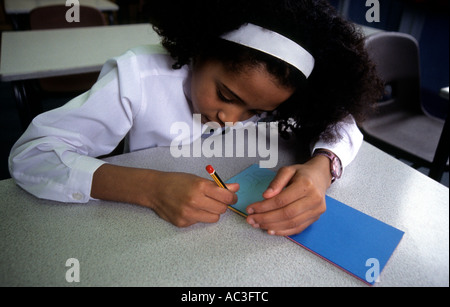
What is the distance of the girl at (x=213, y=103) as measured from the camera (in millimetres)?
579

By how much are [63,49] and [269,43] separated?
1183 millimetres

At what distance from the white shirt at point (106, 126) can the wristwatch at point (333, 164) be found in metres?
0.01

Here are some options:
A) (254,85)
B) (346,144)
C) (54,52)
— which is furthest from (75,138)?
(54,52)

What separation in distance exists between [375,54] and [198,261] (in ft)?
4.04

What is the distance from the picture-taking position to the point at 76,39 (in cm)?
162

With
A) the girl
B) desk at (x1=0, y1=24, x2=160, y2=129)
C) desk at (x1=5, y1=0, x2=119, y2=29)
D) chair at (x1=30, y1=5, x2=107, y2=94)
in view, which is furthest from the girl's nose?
desk at (x1=5, y1=0, x2=119, y2=29)

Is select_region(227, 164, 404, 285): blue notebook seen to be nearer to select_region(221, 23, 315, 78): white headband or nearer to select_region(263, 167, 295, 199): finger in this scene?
select_region(263, 167, 295, 199): finger

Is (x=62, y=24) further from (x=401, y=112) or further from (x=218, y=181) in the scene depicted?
(x=401, y=112)

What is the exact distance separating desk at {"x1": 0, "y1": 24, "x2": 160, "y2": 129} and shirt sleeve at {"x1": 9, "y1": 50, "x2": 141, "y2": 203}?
0.58 m

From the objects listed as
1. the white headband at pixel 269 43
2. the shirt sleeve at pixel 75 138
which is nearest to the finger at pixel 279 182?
the white headband at pixel 269 43

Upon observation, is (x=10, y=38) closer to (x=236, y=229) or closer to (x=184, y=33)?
(x=184, y=33)

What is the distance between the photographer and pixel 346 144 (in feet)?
2.55

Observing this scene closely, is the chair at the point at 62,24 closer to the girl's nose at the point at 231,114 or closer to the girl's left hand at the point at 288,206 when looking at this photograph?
the girl's nose at the point at 231,114
